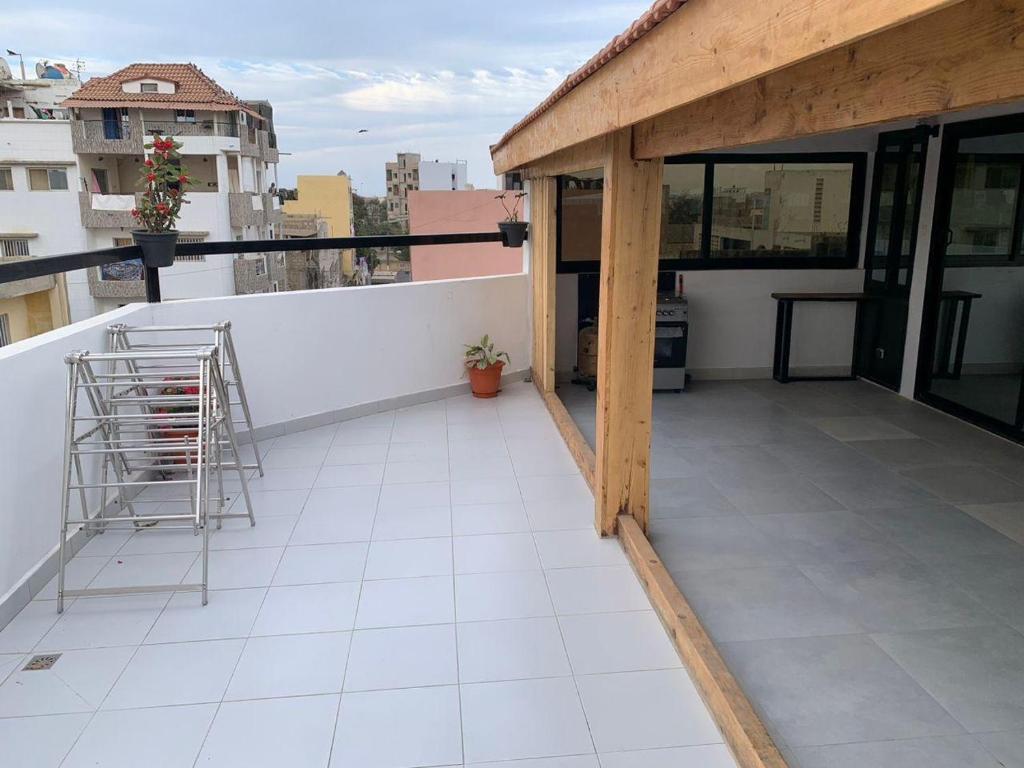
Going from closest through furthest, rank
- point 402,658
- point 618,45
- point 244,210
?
point 618,45, point 402,658, point 244,210

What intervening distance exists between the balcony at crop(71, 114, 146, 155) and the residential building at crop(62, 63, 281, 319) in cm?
2

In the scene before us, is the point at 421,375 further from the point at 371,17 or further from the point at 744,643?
the point at 371,17

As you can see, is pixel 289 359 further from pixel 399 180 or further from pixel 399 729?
pixel 399 180

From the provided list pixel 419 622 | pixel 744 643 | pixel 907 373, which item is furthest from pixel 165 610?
pixel 907 373

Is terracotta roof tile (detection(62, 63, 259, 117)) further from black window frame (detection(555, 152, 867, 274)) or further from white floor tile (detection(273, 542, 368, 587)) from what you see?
white floor tile (detection(273, 542, 368, 587))

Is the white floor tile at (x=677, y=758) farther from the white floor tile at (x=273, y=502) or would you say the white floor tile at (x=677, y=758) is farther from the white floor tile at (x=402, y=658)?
the white floor tile at (x=273, y=502)

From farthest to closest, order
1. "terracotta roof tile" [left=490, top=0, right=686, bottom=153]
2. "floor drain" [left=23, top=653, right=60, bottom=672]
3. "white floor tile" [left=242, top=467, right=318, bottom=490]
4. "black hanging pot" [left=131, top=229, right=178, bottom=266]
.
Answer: "black hanging pot" [left=131, top=229, right=178, bottom=266]
"white floor tile" [left=242, top=467, right=318, bottom=490]
"floor drain" [left=23, top=653, right=60, bottom=672]
"terracotta roof tile" [left=490, top=0, right=686, bottom=153]

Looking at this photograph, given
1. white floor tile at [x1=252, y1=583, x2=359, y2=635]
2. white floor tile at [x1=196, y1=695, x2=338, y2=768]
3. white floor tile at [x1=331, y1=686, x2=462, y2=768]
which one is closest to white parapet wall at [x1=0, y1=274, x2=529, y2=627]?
white floor tile at [x1=252, y1=583, x2=359, y2=635]

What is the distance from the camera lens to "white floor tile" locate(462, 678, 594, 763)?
7.50ft

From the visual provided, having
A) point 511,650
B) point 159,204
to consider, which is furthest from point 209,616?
point 159,204

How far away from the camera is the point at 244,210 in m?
14.5

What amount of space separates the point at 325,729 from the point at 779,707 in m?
1.48

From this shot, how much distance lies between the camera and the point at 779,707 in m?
2.42

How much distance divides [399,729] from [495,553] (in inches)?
49.8
